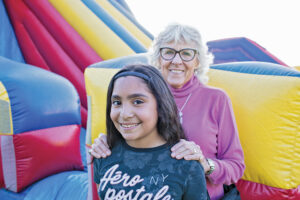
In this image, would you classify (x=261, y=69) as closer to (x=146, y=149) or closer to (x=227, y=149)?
(x=227, y=149)

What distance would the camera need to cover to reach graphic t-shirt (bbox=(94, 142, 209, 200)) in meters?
0.75

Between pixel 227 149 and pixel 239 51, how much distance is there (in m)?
2.12

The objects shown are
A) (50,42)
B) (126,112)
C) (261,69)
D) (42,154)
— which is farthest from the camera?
(50,42)

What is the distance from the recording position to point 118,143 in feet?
2.90

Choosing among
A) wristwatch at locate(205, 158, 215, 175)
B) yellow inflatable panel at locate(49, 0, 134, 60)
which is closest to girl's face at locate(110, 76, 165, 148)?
wristwatch at locate(205, 158, 215, 175)

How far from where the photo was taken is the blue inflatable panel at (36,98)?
1.38 meters

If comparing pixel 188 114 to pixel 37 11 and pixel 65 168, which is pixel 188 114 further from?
pixel 37 11

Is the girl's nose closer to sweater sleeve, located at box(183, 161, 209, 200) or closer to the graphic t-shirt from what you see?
the graphic t-shirt

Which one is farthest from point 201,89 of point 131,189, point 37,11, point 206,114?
point 37,11

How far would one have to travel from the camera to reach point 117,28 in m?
2.25

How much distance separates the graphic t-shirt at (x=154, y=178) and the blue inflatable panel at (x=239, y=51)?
7.05ft

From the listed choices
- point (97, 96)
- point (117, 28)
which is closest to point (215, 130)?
point (97, 96)

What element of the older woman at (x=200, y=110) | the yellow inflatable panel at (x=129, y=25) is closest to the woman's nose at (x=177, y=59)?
the older woman at (x=200, y=110)

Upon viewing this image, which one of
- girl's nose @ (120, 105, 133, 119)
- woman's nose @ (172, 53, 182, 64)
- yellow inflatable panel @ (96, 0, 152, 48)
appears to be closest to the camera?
girl's nose @ (120, 105, 133, 119)
